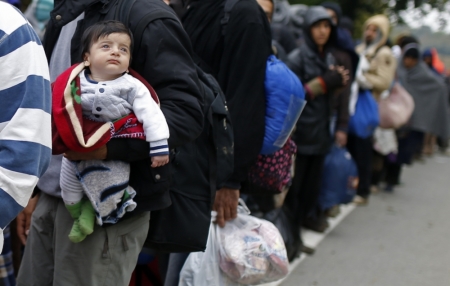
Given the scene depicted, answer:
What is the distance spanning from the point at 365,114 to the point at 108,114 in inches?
191

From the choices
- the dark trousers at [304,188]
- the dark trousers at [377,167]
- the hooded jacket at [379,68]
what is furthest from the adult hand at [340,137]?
the dark trousers at [377,167]

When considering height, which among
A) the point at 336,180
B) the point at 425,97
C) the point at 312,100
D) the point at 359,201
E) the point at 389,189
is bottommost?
the point at 389,189

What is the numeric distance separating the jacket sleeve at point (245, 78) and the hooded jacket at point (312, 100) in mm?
1936

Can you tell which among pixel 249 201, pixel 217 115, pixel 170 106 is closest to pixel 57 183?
pixel 170 106

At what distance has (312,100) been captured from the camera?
492cm

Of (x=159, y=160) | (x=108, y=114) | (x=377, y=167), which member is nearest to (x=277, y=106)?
(x=159, y=160)

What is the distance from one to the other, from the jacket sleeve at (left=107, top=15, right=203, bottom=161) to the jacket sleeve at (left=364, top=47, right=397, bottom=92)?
4831 mm

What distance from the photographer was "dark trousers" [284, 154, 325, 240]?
5.12m

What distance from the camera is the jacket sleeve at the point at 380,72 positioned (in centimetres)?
671

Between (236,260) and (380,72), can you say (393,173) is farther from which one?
(236,260)

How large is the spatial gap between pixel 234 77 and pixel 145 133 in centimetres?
106

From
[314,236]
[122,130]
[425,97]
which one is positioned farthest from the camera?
[425,97]

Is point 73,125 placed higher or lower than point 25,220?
higher

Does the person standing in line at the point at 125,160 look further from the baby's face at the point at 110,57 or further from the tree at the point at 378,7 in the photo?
the tree at the point at 378,7
